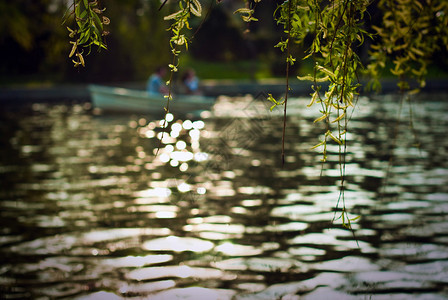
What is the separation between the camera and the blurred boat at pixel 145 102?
2595 centimetres

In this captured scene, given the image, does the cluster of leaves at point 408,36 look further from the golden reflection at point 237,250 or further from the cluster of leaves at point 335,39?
the golden reflection at point 237,250

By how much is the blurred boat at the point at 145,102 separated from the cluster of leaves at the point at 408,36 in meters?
20.0

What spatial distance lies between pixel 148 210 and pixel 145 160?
5.37m

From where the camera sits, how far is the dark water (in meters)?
6.89

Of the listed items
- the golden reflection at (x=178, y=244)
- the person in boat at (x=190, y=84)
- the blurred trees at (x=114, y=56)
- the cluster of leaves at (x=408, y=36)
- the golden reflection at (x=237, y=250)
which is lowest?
the golden reflection at (x=178, y=244)

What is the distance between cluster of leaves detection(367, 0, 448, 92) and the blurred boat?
20.0m

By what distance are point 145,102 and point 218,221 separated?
17.7 metres

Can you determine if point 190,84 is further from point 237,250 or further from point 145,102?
point 237,250

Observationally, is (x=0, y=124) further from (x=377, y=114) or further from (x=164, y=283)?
(x=164, y=283)

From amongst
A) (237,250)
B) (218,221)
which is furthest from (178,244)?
(218,221)

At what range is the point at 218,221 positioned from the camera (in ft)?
31.6

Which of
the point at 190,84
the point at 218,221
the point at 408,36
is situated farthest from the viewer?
the point at 190,84

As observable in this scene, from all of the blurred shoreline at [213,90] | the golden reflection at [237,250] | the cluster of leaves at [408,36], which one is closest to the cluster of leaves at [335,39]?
the cluster of leaves at [408,36]

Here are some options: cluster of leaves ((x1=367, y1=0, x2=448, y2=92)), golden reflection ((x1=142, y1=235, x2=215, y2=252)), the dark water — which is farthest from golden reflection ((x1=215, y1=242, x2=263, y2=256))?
cluster of leaves ((x1=367, y1=0, x2=448, y2=92))
